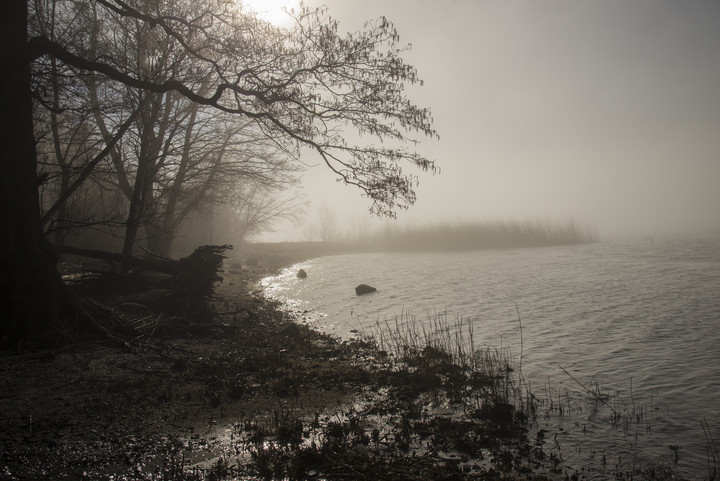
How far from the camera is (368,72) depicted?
8859 millimetres

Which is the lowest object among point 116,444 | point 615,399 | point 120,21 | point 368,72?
point 615,399

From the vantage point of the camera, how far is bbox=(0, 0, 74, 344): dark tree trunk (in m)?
6.80

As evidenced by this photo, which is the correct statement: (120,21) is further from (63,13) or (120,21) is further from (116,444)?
(116,444)

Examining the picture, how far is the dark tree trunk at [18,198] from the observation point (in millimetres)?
6797

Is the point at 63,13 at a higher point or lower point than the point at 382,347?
higher

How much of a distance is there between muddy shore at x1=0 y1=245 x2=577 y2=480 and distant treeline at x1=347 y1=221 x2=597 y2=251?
119 ft

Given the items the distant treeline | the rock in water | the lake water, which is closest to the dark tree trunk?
Answer: the lake water

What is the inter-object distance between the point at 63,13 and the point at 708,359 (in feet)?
65.2

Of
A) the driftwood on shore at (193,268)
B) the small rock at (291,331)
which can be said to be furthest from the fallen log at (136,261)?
the small rock at (291,331)

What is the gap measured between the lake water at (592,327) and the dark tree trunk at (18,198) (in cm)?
712

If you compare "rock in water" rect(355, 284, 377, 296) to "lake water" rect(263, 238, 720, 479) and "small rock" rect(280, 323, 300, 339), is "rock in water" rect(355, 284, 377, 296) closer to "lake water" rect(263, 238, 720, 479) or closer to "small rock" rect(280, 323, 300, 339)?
"lake water" rect(263, 238, 720, 479)

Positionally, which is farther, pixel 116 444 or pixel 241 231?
pixel 241 231

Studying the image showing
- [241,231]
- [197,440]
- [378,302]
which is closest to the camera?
[197,440]

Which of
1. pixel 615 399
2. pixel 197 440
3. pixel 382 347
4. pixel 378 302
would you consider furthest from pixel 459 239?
pixel 197 440
